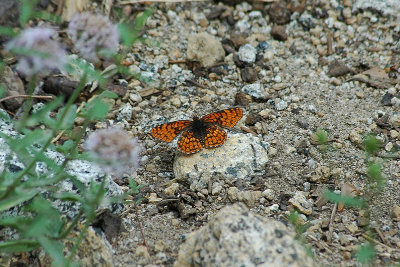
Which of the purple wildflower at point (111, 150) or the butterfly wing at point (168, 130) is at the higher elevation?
the purple wildflower at point (111, 150)

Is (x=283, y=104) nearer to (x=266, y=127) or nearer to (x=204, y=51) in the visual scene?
(x=266, y=127)

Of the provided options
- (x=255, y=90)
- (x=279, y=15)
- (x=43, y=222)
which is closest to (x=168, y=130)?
(x=255, y=90)

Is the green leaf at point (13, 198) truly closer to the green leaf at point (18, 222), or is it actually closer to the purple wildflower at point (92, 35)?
the green leaf at point (18, 222)

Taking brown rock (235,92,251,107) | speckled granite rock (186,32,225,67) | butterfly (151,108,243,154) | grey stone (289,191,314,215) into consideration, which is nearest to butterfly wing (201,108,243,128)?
butterfly (151,108,243,154)

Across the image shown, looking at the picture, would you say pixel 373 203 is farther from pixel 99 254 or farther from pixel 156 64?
pixel 156 64

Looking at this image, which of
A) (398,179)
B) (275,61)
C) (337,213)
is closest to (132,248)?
(337,213)

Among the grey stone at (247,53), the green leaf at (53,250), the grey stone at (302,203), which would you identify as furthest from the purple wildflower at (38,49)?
the grey stone at (247,53)
